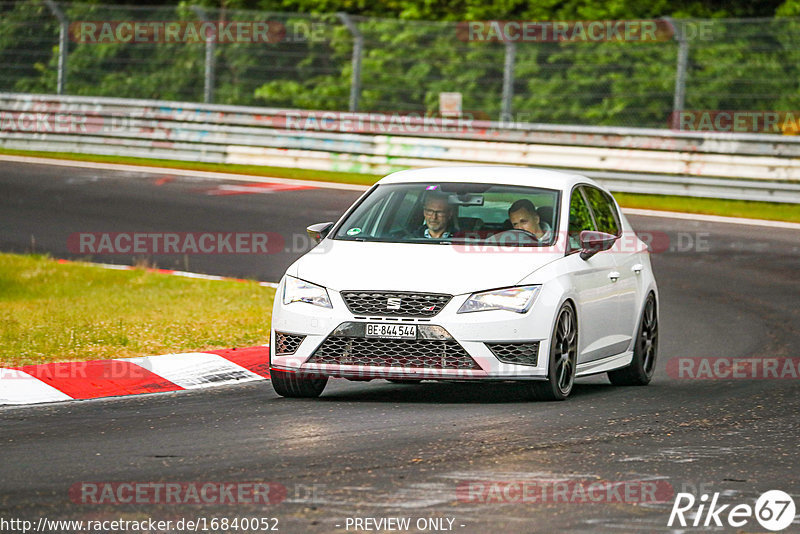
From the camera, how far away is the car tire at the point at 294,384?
9.48 meters

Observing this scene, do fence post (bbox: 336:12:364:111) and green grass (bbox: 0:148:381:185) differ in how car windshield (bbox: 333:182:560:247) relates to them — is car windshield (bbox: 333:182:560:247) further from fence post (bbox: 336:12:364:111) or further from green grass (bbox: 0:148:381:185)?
fence post (bbox: 336:12:364:111)

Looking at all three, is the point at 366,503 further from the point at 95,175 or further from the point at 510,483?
the point at 95,175

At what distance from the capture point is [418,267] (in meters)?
9.24

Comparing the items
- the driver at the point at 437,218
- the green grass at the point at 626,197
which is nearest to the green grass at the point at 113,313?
the driver at the point at 437,218

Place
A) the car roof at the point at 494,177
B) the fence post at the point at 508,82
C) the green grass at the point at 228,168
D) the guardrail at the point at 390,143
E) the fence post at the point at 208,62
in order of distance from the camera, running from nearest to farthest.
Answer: the car roof at the point at 494,177, the guardrail at the point at 390,143, the fence post at the point at 508,82, the green grass at the point at 228,168, the fence post at the point at 208,62

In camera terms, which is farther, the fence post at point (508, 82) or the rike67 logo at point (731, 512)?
the fence post at point (508, 82)

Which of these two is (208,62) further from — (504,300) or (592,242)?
(504,300)

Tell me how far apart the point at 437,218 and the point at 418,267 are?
0.96 m

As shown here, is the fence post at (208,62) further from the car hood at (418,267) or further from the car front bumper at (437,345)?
the car front bumper at (437,345)

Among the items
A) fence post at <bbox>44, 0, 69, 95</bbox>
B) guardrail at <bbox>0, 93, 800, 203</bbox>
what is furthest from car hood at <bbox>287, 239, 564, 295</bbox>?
fence post at <bbox>44, 0, 69, 95</bbox>

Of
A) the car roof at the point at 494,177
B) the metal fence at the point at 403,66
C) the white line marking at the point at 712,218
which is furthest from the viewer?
the metal fence at the point at 403,66

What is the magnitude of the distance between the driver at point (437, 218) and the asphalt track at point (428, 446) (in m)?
1.05

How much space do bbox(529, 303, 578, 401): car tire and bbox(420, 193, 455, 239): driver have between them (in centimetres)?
102

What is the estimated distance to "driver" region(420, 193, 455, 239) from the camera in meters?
10.1
